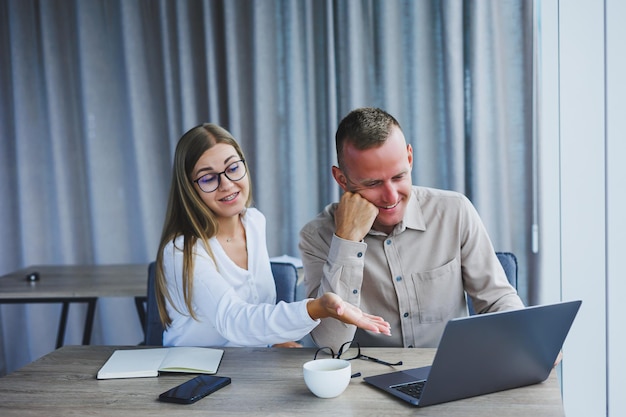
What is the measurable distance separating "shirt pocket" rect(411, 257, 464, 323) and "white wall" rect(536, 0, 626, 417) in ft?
2.04

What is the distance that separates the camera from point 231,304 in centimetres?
173

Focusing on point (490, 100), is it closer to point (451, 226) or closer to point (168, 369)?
point (451, 226)

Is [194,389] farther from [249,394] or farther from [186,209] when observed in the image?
[186,209]

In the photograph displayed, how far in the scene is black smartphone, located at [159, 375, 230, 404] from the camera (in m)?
1.36

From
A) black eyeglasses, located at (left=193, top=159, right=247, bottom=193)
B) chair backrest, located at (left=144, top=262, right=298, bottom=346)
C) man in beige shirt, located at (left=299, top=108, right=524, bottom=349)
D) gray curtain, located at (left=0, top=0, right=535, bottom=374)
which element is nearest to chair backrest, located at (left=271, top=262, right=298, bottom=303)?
chair backrest, located at (left=144, top=262, right=298, bottom=346)

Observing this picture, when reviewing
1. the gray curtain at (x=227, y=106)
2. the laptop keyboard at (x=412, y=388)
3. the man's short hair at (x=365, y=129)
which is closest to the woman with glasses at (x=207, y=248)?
the man's short hair at (x=365, y=129)

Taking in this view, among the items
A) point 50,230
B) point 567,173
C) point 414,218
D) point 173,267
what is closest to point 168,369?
point 173,267

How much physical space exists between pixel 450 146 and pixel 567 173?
2.71ft

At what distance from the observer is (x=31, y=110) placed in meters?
3.82

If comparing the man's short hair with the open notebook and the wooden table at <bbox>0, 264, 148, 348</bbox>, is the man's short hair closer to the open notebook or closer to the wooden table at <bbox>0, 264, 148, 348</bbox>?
the open notebook

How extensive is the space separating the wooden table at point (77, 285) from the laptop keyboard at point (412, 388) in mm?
1631

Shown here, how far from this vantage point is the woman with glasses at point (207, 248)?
1816 mm

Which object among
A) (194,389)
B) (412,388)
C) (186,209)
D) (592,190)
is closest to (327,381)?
(412,388)

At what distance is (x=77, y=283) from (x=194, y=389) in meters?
1.75
